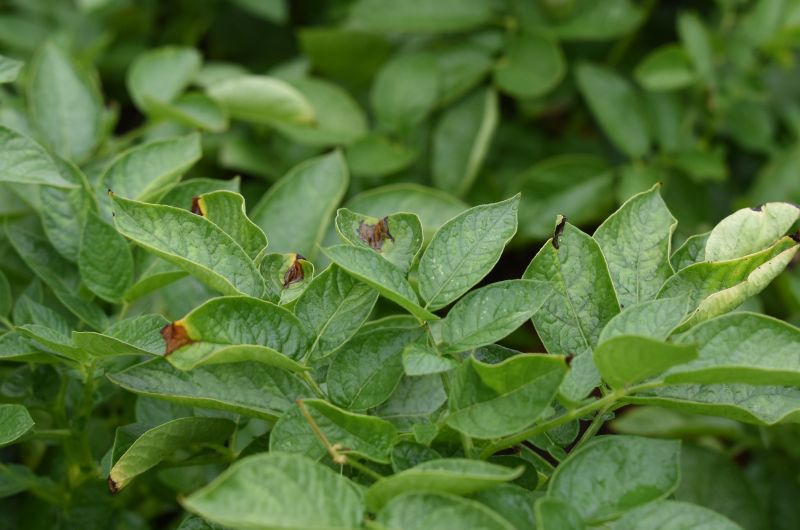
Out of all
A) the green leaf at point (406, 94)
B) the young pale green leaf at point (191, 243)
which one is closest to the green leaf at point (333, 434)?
the young pale green leaf at point (191, 243)

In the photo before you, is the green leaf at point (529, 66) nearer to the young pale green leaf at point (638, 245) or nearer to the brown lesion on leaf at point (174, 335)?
the young pale green leaf at point (638, 245)

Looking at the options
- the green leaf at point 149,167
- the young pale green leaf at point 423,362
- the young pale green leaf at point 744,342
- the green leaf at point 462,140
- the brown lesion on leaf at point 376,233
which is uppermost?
the young pale green leaf at point 744,342

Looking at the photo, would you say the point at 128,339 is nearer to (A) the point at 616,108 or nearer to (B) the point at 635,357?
(B) the point at 635,357

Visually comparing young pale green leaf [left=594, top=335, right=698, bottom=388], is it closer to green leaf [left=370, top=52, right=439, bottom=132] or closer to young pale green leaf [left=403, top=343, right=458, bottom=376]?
young pale green leaf [left=403, top=343, right=458, bottom=376]

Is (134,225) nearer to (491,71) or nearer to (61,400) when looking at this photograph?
(61,400)

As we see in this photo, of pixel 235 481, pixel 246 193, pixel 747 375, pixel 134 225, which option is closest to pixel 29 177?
pixel 134 225

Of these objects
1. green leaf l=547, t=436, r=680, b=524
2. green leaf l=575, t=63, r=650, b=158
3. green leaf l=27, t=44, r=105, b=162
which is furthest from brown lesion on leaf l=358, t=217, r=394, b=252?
green leaf l=575, t=63, r=650, b=158
